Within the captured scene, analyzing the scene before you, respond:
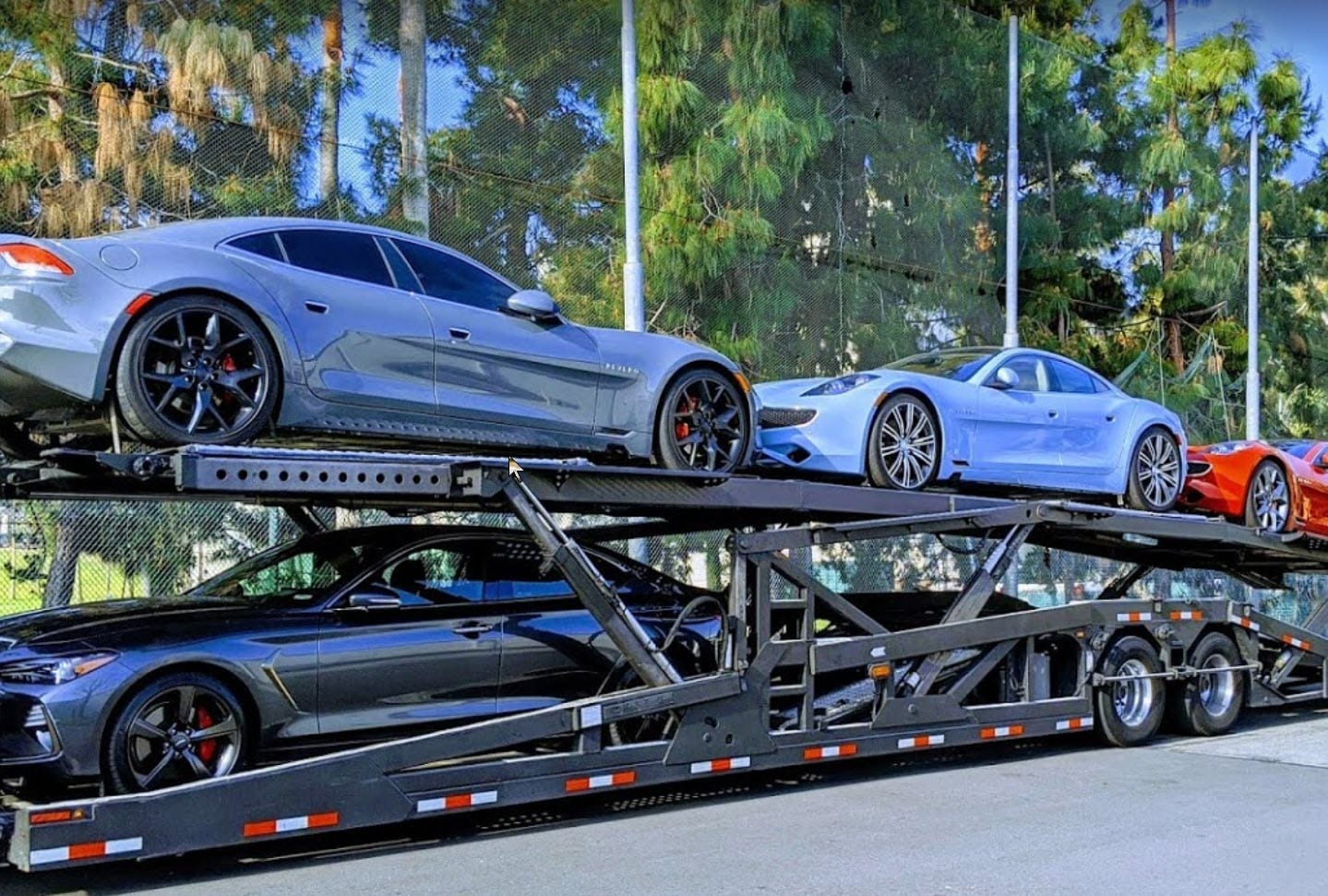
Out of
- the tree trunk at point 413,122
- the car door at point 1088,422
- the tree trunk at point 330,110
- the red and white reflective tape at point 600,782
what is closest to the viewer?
the red and white reflective tape at point 600,782

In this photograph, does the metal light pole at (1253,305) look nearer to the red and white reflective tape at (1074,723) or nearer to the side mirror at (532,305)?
the red and white reflective tape at (1074,723)

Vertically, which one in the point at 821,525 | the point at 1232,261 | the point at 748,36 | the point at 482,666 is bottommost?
the point at 482,666

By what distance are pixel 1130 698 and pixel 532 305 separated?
6123mm

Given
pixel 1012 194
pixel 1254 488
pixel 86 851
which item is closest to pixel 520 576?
pixel 86 851

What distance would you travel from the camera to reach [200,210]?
11.6 meters

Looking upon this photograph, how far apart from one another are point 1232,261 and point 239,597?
19254 millimetres

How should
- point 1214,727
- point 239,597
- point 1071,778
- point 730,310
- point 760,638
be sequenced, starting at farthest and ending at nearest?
point 730,310, point 1214,727, point 1071,778, point 760,638, point 239,597

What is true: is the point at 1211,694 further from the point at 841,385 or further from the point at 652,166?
the point at 652,166

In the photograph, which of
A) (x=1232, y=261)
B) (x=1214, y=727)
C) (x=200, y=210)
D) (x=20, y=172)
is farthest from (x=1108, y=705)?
(x=1232, y=261)

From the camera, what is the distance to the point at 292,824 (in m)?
6.67

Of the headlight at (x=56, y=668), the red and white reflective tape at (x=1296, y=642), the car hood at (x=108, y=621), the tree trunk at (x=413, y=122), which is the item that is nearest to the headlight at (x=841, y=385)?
the car hood at (x=108, y=621)

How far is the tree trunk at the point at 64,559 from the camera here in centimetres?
1084

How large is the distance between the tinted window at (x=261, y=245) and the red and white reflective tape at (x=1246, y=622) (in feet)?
27.6

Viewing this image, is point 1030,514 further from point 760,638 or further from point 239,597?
point 239,597
